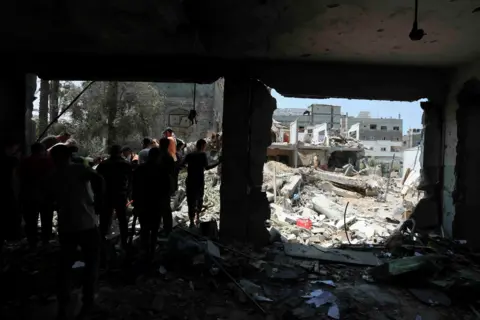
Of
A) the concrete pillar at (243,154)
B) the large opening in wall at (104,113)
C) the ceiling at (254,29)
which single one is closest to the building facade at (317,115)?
the large opening in wall at (104,113)

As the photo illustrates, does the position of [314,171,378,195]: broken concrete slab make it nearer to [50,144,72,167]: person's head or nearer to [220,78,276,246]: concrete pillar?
[220,78,276,246]: concrete pillar

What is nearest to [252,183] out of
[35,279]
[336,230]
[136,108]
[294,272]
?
[294,272]

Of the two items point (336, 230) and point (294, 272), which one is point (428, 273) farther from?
point (336, 230)

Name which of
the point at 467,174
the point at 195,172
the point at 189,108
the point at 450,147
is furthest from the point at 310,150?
the point at 195,172

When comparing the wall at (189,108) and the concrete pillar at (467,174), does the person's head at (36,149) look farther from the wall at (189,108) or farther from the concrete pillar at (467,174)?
the wall at (189,108)

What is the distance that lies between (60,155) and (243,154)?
3019 mm

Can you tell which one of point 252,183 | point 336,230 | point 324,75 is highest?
point 324,75

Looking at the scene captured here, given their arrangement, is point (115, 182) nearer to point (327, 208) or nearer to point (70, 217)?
point (70, 217)

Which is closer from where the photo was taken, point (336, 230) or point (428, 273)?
point (428, 273)

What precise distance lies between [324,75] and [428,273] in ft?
11.0

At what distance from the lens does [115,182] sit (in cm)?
458

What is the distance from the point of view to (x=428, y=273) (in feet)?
14.1

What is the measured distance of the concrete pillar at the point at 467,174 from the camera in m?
5.41

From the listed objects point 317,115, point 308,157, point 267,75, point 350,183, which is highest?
point 317,115
